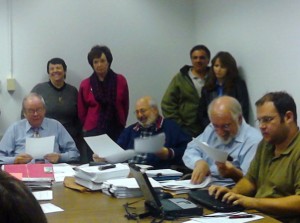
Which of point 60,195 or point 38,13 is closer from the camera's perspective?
A: point 60,195

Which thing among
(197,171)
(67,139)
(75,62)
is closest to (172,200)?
(197,171)

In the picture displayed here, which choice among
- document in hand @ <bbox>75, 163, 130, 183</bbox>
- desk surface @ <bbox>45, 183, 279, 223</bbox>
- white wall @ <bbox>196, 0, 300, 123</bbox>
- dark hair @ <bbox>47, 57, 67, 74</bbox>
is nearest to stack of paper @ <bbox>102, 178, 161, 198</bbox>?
desk surface @ <bbox>45, 183, 279, 223</bbox>

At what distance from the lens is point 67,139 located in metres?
4.22

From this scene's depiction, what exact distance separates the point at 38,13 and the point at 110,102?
4.44 feet

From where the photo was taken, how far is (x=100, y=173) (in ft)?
9.18

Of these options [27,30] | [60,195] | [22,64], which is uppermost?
[27,30]

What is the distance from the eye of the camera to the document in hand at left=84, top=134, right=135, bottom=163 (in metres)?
3.47

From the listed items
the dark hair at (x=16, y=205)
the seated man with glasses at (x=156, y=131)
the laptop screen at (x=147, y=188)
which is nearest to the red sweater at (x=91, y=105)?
the seated man with glasses at (x=156, y=131)

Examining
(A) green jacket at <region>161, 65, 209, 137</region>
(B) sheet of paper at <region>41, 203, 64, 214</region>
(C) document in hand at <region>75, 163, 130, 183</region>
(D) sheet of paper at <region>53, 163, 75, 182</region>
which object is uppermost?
(A) green jacket at <region>161, 65, 209, 137</region>

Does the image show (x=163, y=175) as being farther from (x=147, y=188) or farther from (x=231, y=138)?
(x=147, y=188)

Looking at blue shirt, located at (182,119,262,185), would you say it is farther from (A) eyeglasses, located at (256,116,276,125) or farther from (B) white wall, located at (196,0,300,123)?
(B) white wall, located at (196,0,300,123)

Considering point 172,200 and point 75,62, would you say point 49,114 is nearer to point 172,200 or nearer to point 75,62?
point 75,62

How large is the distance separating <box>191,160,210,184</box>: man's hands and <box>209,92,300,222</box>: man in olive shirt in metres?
0.26

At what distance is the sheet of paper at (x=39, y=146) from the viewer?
3.68 m
